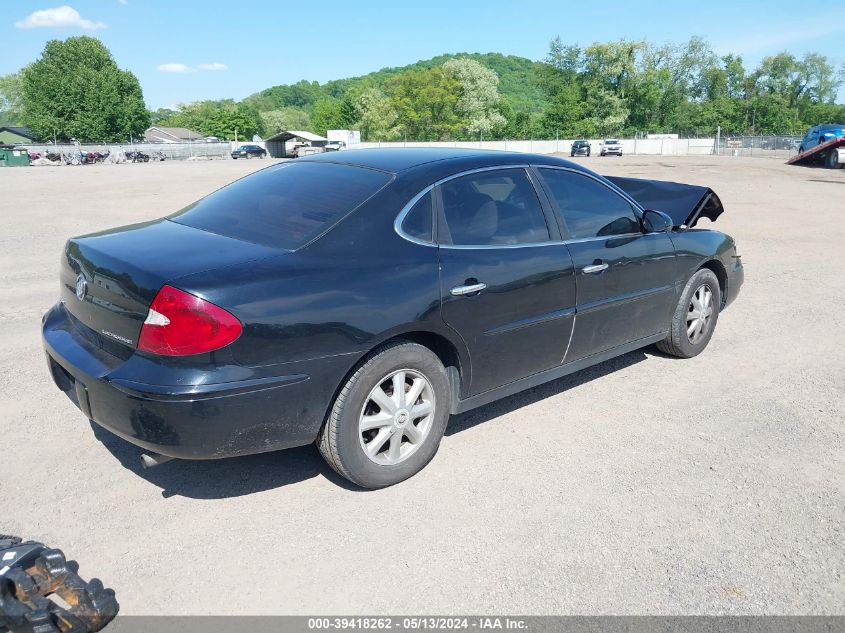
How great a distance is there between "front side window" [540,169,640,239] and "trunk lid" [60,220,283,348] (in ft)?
6.39

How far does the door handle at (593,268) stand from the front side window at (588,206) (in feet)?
0.67

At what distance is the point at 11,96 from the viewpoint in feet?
441

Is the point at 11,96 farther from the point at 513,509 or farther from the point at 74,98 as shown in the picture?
the point at 513,509

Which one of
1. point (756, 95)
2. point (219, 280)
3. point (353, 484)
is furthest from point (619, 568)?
point (756, 95)

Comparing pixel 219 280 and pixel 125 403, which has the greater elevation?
pixel 219 280

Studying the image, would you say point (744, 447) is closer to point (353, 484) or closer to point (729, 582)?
point (729, 582)

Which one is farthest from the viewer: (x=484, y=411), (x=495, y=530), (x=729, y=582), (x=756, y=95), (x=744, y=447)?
(x=756, y=95)

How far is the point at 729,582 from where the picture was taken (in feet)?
9.13

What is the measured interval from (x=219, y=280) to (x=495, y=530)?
1.65m

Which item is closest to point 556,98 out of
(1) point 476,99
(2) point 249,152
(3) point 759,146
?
(1) point 476,99

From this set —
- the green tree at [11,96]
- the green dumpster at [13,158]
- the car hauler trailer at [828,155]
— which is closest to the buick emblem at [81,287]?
the car hauler trailer at [828,155]

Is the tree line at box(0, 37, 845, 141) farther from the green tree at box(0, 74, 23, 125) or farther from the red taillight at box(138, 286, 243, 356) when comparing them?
the red taillight at box(138, 286, 243, 356)

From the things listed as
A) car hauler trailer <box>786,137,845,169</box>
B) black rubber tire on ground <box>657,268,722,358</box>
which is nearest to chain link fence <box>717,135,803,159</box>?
car hauler trailer <box>786,137,845,169</box>

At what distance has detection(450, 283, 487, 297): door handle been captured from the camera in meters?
3.53
